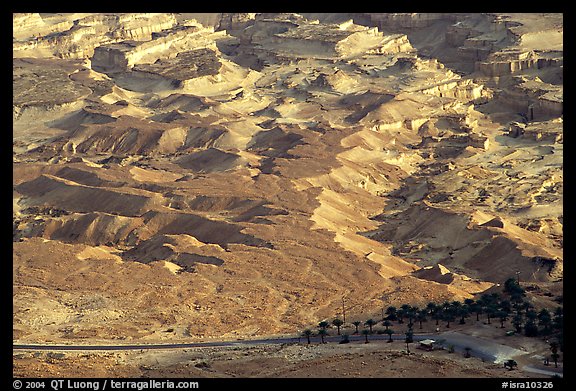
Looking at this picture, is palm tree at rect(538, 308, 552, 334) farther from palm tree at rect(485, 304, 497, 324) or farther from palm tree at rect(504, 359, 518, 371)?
palm tree at rect(504, 359, 518, 371)

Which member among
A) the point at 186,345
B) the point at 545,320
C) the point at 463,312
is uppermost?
the point at 545,320

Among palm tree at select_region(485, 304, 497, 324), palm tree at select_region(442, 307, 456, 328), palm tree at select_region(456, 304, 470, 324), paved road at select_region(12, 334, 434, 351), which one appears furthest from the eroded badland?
palm tree at select_region(442, 307, 456, 328)

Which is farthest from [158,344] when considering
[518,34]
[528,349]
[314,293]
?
[518,34]

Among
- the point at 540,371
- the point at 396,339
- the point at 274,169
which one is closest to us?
the point at 540,371

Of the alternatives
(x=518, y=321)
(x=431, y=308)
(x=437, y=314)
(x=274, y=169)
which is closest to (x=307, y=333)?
(x=437, y=314)

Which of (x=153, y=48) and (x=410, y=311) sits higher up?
(x=410, y=311)

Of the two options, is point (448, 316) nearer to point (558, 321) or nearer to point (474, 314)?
point (474, 314)

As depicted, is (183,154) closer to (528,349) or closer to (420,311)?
(420,311)

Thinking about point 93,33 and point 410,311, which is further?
point 93,33
